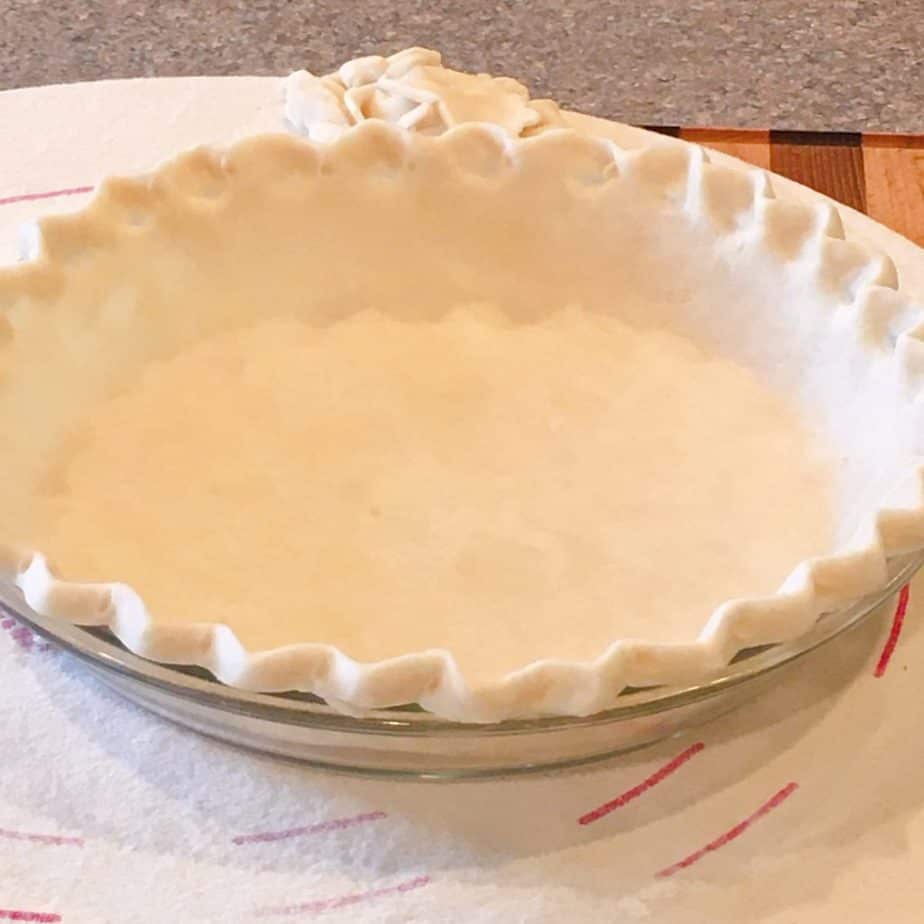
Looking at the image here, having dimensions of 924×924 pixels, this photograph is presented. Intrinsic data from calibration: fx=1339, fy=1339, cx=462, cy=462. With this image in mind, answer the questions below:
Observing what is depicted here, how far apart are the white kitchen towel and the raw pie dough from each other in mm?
42

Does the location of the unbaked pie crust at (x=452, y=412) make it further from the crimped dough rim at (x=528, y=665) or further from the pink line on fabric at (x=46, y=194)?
the pink line on fabric at (x=46, y=194)

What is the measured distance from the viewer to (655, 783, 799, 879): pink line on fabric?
0.41 metres

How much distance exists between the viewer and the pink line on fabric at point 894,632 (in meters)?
0.48

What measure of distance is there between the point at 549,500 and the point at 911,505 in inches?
5.4

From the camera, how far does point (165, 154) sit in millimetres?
707

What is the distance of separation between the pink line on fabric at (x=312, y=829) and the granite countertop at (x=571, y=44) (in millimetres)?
810

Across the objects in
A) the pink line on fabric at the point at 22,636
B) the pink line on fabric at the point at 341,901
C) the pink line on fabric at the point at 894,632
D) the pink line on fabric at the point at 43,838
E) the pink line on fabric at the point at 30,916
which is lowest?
the pink line on fabric at the point at 341,901

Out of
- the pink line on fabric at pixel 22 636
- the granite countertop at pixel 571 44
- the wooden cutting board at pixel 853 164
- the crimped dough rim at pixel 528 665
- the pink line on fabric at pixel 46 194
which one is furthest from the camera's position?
the granite countertop at pixel 571 44

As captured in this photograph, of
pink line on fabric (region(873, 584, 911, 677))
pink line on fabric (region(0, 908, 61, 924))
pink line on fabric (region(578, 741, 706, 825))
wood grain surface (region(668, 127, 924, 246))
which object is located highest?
wood grain surface (region(668, 127, 924, 246))

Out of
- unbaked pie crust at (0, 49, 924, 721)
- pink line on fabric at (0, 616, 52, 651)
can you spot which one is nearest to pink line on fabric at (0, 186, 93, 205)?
unbaked pie crust at (0, 49, 924, 721)

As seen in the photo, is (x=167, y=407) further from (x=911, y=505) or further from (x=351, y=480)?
(x=911, y=505)

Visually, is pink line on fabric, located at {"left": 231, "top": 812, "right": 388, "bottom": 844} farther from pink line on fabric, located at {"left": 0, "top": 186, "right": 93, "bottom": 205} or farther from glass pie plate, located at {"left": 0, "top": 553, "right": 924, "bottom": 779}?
pink line on fabric, located at {"left": 0, "top": 186, "right": 93, "bottom": 205}

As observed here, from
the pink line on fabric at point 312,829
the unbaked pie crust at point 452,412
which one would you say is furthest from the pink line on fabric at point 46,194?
the pink line on fabric at point 312,829

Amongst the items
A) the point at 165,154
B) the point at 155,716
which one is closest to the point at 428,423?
the point at 155,716
